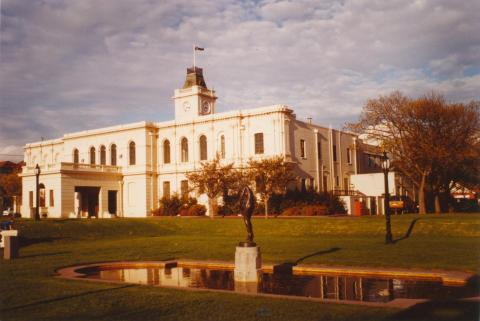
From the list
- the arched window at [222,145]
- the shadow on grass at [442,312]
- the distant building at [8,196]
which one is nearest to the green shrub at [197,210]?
the arched window at [222,145]

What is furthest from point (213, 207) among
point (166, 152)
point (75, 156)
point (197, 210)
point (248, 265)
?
point (248, 265)

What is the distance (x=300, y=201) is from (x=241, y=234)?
1276cm

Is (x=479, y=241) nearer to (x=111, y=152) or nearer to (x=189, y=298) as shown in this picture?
(x=189, y=298)

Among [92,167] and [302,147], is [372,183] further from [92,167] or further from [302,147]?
[92,167]

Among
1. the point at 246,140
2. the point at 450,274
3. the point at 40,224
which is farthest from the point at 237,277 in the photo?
the point at 246,140

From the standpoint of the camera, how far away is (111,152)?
57438mm

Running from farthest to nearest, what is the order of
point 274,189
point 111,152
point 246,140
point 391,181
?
point 111,152
point 391,181
point 246,140
point 274,189

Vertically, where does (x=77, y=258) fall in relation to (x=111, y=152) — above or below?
below

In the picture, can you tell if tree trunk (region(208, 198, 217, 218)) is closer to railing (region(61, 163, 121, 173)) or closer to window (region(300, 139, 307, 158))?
window (region(300, 139, 307, 158))

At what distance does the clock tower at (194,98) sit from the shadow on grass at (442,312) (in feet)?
163

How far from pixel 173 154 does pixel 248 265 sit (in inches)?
1586

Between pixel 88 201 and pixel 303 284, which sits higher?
pixel 88 201

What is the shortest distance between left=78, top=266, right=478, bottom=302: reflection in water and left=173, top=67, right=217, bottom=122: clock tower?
141 feet

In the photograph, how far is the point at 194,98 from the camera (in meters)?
59.1
